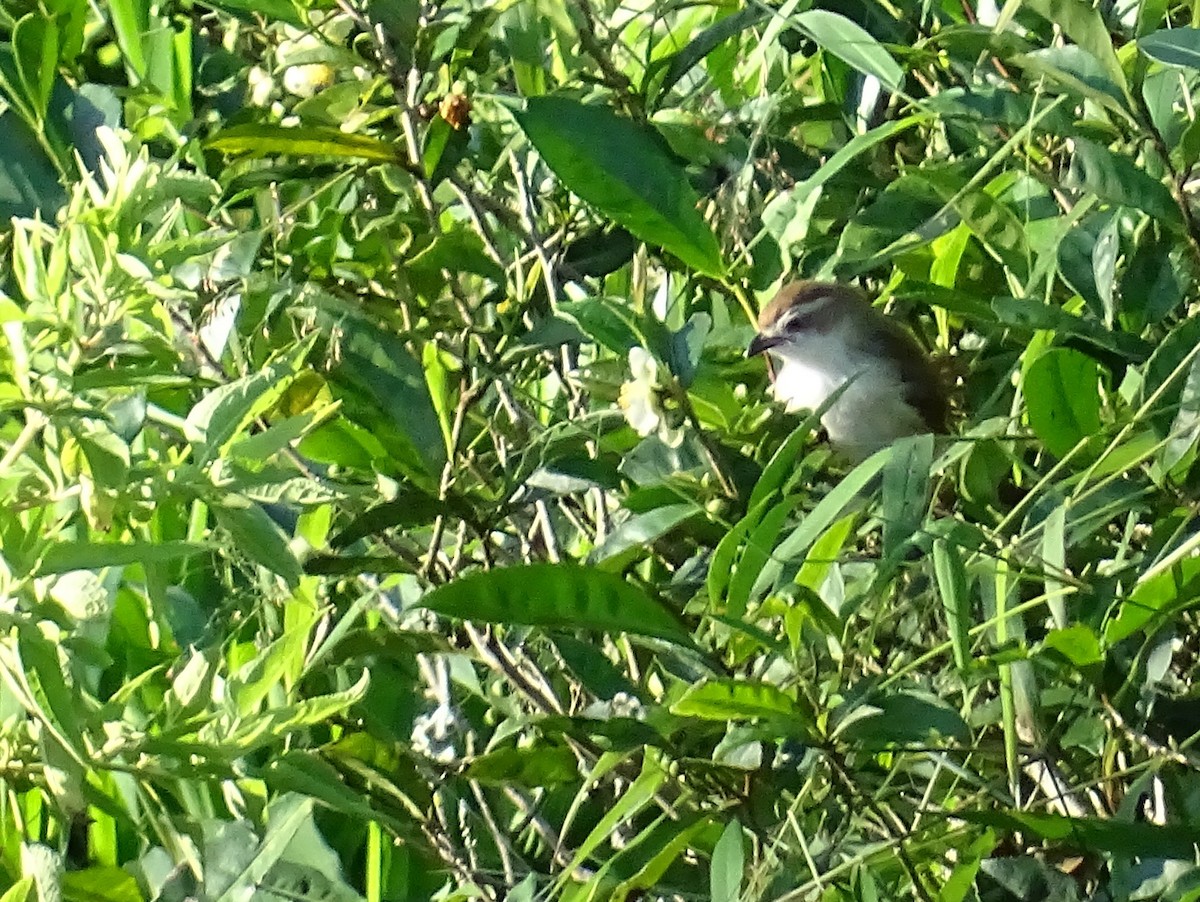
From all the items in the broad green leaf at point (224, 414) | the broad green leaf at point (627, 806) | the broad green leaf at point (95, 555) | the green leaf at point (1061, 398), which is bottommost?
the broad green leaf at point (627, 806)

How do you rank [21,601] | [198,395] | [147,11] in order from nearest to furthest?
[21,601] → [198,395] → [147,11]

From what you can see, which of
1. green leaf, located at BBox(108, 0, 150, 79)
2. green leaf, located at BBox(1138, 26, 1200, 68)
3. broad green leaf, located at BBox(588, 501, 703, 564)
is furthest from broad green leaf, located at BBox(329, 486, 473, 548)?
green leaf, located at BBox(108, 0, 150, 79)

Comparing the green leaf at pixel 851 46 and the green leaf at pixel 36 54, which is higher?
the green leaf at pixel 36 54

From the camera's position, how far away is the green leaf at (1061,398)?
3.86ft

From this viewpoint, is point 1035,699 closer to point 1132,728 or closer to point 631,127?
point 1132,728

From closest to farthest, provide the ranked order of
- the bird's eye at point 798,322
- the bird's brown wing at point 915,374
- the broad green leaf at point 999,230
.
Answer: the broad green leaf at point 999,230
the bird's eye at point 798,322
the bird's brown wing at point 915,374

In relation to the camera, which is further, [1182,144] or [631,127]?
[631,127]

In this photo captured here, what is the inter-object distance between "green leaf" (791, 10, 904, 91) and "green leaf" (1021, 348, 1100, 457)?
0.75 feet

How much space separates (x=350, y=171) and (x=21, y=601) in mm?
737

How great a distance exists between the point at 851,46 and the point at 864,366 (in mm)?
1455

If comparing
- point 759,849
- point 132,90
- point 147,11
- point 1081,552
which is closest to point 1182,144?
point 1081,552

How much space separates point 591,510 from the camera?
1.64 m

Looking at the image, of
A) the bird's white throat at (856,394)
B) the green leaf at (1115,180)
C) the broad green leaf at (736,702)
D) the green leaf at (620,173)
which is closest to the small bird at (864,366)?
the bird's white throat at (856,394)

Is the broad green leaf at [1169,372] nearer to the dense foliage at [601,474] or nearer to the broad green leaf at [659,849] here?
the dense foliage at [601,474]
